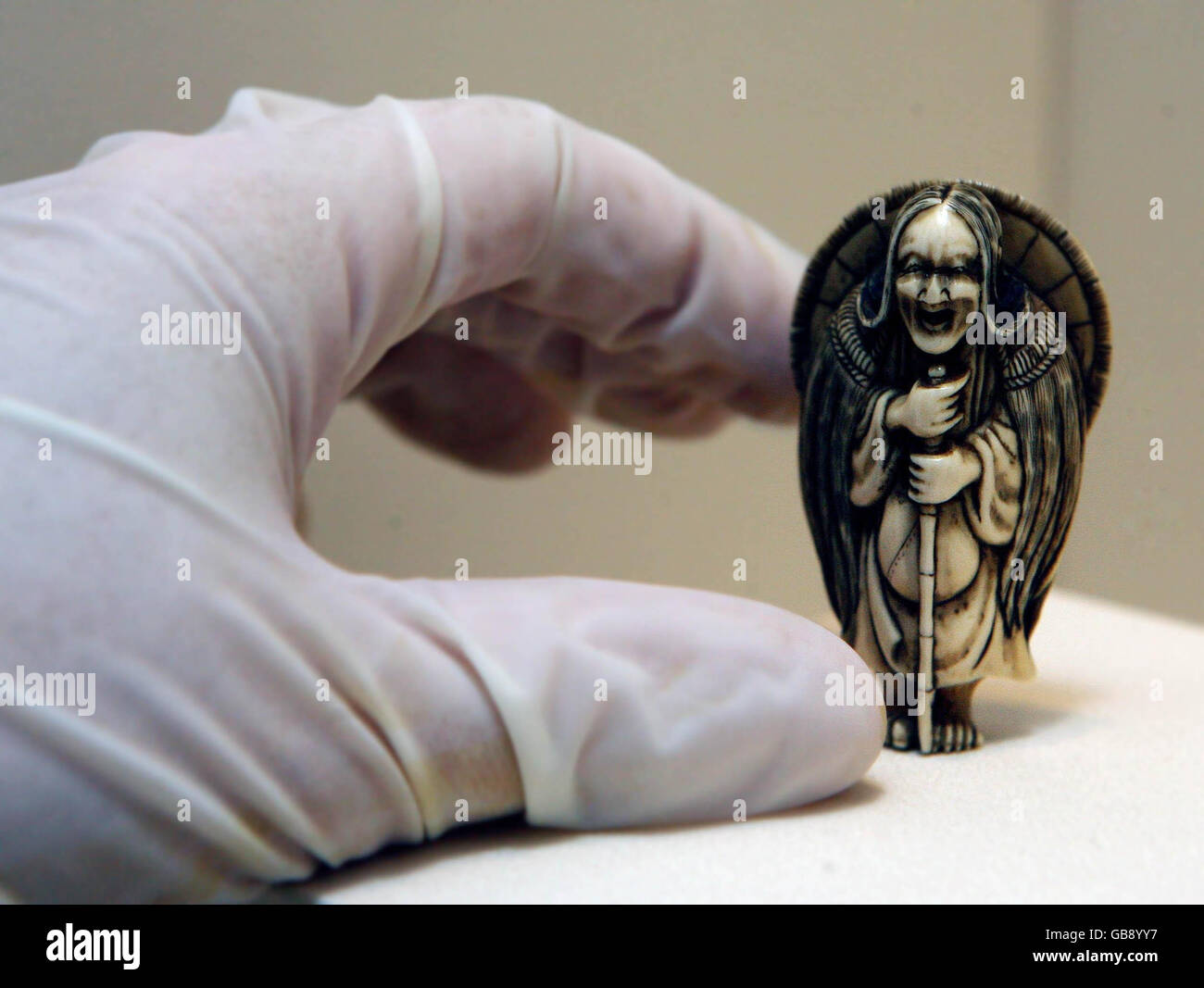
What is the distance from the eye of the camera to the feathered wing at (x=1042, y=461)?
28.5 inches

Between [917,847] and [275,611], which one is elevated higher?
[275,611]

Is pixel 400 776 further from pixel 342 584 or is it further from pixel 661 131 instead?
pixel 661 131

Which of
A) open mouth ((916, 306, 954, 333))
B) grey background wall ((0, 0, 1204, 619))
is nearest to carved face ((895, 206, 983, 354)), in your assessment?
open mouth ((916, 306, 954, 333))

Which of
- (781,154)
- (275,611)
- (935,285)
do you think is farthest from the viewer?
(781,154)

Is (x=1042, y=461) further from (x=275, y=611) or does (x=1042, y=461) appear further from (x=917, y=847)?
(x=275, y=611)

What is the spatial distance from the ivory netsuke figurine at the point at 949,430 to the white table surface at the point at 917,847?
0.23 feet

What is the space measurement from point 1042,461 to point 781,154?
0.73 m

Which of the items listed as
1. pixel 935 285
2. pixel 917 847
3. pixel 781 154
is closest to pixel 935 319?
pixel 935 285

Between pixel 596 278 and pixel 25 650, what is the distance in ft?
1.55

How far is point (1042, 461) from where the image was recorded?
731 millimetres

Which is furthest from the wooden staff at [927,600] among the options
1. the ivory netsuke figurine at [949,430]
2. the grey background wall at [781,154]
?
the grey background wall at [781,154]

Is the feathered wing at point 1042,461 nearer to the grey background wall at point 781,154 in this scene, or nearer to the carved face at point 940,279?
the carved face at point 940,279

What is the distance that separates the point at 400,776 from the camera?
1.89ft

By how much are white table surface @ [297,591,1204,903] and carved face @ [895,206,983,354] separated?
10.1 inches
